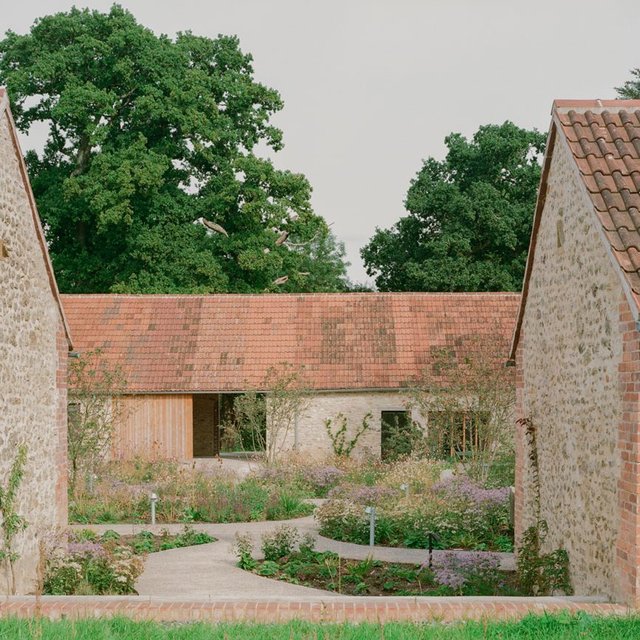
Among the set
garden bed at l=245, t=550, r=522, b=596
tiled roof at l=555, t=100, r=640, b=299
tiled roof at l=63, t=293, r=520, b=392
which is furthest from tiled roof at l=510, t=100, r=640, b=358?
tiled roof at l=63, t=293, r=520, b=392

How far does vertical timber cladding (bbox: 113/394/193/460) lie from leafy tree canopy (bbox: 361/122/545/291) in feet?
47.0

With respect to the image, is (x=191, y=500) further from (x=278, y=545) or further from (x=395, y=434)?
(x=395, y=434)

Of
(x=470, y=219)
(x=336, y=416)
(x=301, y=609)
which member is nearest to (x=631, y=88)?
(x=470, y=219)

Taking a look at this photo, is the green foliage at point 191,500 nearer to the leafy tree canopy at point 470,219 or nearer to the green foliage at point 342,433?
the green foliage at point 342,433

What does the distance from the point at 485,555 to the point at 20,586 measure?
6154 millimetres

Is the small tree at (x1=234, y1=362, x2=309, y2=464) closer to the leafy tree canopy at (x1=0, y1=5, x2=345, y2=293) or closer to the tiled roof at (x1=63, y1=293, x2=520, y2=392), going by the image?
the tiled roof at (x1=63, y1=293, x2=520, y2=392)

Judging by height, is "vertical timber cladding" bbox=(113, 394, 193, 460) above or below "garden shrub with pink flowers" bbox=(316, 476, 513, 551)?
above

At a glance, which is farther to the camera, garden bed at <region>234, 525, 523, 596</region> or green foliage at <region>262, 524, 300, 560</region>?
green foliage at <region>262, 524, 300, 560</region>

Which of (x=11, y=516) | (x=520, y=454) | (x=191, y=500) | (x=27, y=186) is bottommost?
(x=191, y=500)

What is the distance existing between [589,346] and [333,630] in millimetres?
4354

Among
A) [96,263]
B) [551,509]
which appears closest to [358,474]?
[551,509]

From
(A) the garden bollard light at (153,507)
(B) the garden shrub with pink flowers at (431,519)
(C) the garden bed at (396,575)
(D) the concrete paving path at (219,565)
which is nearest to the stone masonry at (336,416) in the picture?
(B) the garden shrub with pink flowers at (431,519)

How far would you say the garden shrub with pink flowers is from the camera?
15750 mm

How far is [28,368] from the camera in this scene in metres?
12.5
